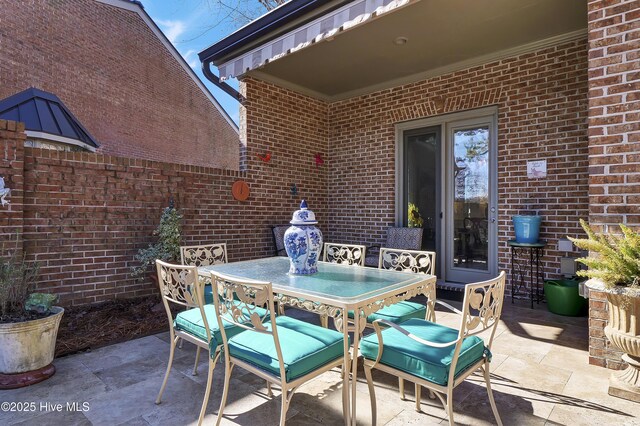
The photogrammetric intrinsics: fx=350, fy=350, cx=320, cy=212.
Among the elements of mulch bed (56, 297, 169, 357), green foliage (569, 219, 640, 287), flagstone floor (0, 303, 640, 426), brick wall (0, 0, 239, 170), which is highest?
brick wall (0, 0, 239, 170)

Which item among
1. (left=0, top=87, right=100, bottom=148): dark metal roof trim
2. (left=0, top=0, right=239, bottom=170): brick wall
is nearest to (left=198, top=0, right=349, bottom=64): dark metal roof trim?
(left=0, top=87, right=100, bottom=148): dark metal roof trim

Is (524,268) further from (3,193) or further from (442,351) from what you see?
(3,193)

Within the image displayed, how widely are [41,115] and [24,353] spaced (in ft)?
12.5

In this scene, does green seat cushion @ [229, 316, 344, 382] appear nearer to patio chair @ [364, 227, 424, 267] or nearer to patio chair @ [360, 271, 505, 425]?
patio chair @ [360, 271, 505, 425]

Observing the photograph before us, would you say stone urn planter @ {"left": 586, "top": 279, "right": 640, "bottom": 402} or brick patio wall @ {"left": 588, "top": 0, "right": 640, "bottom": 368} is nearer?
stone urn planter @ {"left": 586, "top": 279, "right": 640, "bottom": 402}

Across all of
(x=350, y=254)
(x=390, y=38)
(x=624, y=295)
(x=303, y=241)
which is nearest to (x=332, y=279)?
(x=303, y=241)

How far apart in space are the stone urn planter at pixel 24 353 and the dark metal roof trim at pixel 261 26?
3.61 metres

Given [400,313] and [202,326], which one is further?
[400,313]

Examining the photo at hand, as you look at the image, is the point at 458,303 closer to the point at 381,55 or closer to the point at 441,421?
the point at 441,421

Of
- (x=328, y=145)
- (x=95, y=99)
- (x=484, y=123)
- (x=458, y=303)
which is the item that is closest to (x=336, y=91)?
(x=328, y=145)

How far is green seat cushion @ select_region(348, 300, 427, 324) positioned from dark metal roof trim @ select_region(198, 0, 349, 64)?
2964mm

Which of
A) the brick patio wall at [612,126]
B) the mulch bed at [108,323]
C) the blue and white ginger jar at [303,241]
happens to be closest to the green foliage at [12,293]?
the mulch bed at [108,323]

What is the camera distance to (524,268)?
4379mm

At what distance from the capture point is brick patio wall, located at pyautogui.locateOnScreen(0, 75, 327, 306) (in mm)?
3285
